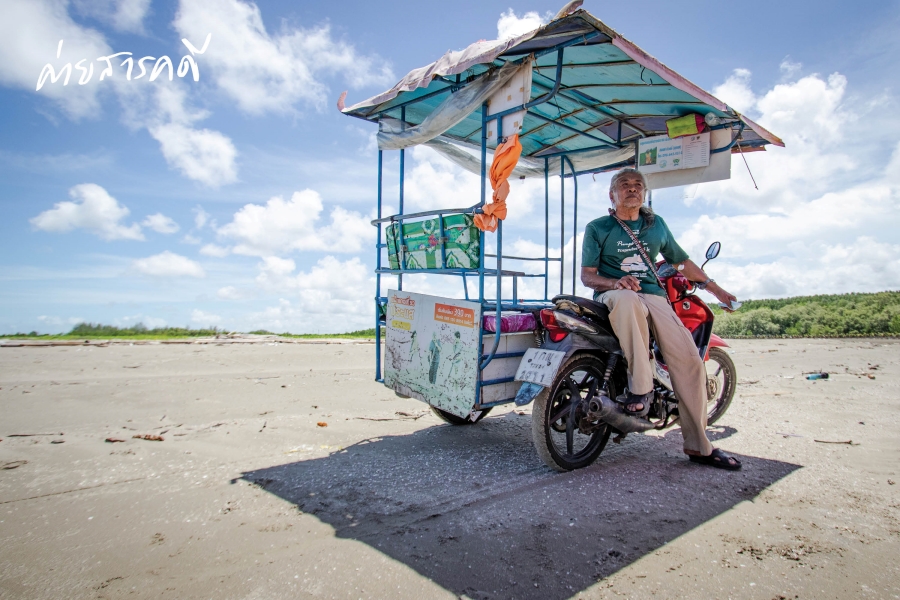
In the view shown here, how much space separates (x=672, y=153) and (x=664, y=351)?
2.71 meters

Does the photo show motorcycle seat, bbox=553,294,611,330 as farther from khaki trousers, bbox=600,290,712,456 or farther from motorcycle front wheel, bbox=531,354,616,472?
motorcycle front wheel, bbox=531,354,616,472

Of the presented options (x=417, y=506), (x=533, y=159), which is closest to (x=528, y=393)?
(x=417, y=506)

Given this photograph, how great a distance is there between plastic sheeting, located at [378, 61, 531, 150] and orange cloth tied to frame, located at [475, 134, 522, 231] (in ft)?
1.36

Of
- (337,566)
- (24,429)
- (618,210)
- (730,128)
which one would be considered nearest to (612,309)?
(618,210)

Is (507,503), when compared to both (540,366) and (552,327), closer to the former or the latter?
(540,366)

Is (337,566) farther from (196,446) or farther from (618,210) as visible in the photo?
(618,210)

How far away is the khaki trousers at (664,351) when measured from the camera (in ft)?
11.7

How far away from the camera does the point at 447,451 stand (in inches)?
162

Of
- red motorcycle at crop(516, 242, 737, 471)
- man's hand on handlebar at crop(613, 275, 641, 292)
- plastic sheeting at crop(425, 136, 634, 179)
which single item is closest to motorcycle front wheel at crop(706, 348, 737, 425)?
red motorcycle at crop(516, 242, 737, 471)

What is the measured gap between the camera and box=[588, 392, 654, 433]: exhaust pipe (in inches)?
142

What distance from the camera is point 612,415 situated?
3635 mm

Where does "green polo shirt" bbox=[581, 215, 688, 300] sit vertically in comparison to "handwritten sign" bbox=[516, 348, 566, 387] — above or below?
above

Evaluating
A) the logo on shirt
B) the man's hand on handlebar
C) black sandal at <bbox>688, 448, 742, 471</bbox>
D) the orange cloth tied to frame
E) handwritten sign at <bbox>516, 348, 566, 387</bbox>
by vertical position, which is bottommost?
black sandal at <bbox>688, 448, 742, 471</bbox>

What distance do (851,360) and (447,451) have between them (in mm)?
8471
